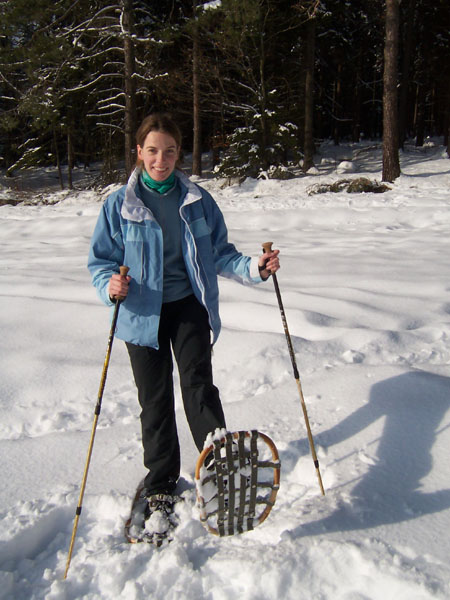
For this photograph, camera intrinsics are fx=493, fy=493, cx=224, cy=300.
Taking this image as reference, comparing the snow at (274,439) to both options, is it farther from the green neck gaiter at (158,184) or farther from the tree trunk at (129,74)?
the tree trunk at (129,74)

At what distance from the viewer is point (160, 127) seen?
2.42 meters

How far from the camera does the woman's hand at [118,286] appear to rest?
224 cm

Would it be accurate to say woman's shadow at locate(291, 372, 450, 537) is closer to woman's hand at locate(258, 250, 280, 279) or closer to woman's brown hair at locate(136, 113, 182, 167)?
woman's hand at locate(258, 250, 280, 279)

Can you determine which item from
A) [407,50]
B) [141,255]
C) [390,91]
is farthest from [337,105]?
[141,255]

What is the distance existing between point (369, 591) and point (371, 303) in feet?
11.1

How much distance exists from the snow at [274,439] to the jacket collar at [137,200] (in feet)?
4.54

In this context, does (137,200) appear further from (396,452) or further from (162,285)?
(396,452)

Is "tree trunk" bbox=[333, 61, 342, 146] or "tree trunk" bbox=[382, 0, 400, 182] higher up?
"tree trunk" bbox=[333, 61, 342, 146]

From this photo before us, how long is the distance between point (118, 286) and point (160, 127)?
82 centimetres

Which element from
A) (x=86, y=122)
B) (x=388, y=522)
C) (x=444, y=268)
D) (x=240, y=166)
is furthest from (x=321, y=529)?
(x=86, y=122)

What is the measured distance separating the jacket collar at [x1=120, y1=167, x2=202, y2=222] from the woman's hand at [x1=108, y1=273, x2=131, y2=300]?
0.30m

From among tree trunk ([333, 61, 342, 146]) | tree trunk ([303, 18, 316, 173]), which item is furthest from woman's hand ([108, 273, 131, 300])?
tree trunk ([333, 61, 342, 146])

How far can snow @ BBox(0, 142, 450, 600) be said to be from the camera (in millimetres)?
1990

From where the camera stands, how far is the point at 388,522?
7.27ft
